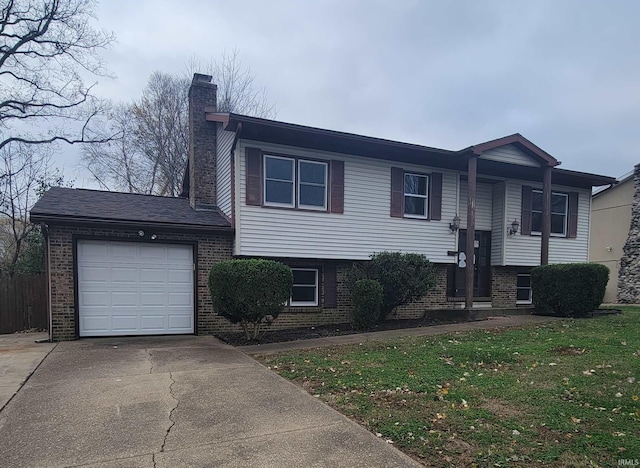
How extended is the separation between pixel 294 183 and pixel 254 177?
3.62 ft

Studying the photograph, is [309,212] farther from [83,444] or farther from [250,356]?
[83,444]

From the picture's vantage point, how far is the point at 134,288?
9.87 m

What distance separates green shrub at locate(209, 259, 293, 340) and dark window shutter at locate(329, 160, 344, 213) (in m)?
3.00

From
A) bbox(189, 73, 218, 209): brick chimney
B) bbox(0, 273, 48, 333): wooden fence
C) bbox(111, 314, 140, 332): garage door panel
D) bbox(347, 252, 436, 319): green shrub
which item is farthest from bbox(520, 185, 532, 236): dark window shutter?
bbox(0, 273, 48, 333): wooden fence

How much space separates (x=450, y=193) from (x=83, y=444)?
36.8ft

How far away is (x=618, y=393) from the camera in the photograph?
4.36m

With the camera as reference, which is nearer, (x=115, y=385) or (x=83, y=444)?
(x=83, y=444)

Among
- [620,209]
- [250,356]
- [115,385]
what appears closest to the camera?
[115,385]

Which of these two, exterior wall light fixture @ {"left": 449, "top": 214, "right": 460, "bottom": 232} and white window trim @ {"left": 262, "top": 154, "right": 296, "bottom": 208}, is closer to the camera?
white window trim @ {"left": 262, "top": 154, "right": 296, "bottom": 208}

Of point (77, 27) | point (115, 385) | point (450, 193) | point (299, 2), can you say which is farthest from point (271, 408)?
point (77, 27)

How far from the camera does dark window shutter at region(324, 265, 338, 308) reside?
37.2 ft

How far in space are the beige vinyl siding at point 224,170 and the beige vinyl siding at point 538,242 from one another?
9.03m

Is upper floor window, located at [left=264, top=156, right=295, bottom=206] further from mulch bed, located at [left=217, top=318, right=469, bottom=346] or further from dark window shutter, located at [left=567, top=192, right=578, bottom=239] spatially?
dark window shutter, located at [left=567, top=192, right=578, bottom=239]

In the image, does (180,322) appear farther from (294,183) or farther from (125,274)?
(294,183)
